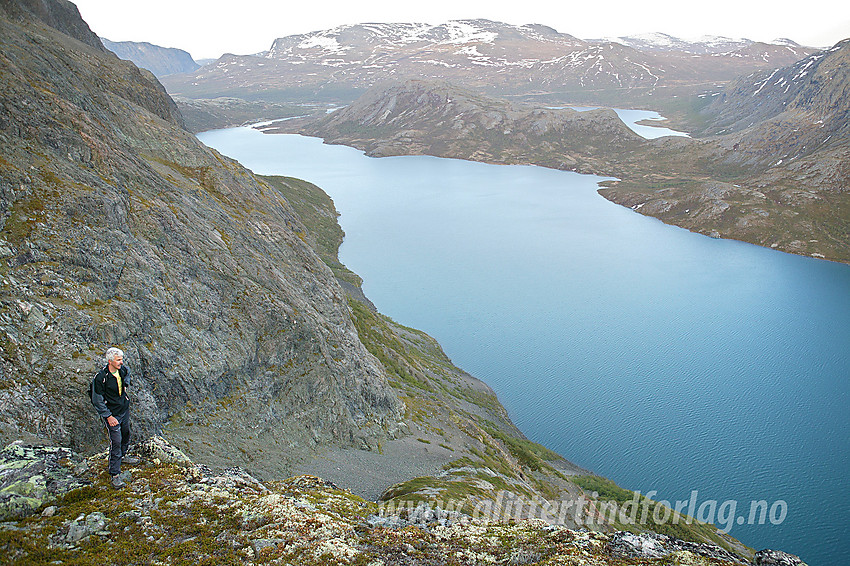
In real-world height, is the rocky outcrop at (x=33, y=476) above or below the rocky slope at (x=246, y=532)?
above

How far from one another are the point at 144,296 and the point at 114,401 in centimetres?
1190

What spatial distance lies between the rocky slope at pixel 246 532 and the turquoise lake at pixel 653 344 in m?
29.7

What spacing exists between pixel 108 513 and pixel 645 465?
44141 mm

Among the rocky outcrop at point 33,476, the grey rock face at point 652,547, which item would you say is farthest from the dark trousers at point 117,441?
the grey rock face at point 652,547

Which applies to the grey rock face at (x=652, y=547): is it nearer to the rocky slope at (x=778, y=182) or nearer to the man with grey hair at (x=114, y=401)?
the man with grey hair at (x=114, y=401)

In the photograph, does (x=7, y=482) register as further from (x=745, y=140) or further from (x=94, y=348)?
(x=745, y=140)

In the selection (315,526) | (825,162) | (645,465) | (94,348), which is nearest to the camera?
(315,526)

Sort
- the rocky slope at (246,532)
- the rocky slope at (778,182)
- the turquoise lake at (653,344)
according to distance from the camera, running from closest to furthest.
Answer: the rocky slope at (246,532)
the turquoise lake at (653,344)
the rocky slope at (778,182)

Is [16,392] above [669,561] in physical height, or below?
above

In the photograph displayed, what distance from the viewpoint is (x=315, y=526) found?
13906 mm

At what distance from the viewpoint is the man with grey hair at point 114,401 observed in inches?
466

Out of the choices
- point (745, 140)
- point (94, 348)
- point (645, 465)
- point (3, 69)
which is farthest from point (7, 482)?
point (745, 140)

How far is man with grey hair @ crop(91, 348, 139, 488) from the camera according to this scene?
11828mm

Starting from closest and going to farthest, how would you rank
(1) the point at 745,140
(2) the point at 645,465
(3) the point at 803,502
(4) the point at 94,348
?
(4) the point at 94,348
(3) the point at 803,502
(2) the point at 645,465
(1) the point at 745,140
